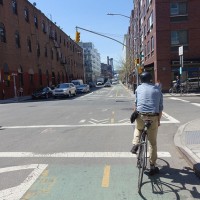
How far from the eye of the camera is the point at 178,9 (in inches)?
1363

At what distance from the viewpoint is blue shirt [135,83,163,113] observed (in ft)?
18.5

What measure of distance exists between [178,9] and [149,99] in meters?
31.6

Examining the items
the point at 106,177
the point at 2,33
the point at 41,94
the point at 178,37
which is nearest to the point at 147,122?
the point at 106,177

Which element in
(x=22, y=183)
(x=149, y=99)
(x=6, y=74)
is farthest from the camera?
(x=6, y=74)

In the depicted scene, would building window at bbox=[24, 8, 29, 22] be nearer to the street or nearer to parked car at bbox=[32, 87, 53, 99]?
parked car at bbox=[32, 87, 53, 99]

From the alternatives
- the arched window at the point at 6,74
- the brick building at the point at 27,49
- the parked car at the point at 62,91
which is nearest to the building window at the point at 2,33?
the brick building at the point at 27,49

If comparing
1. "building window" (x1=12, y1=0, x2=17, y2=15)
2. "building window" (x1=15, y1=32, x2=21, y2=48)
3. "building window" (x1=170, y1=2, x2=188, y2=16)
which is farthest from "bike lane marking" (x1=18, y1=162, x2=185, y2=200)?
"building window" (x1=12, y1=0, x2=17, y2=15)

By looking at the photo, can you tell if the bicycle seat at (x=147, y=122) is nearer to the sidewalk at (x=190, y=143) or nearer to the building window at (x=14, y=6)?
the sidewalk at (x=190, y=143)

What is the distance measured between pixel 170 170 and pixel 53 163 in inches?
98.5

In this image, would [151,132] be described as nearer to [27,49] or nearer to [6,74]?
[6,74]

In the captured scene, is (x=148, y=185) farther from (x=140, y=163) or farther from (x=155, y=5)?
(x=155, y=5)

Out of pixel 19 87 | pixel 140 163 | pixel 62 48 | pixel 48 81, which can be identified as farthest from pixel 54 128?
pixel 62 48

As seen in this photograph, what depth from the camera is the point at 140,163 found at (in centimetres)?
540

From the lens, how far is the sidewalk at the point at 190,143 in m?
6.45
